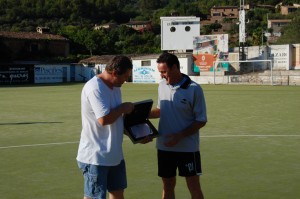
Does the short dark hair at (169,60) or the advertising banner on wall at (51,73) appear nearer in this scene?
the short dark hair at (169,60)

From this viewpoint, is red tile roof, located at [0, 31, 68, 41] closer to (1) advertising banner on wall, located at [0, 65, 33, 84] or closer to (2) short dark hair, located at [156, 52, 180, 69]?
(1) advertising banner on wall, located at [0, 65, 33, 84]

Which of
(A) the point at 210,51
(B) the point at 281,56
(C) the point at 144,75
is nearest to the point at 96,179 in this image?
(A) the point at 210,51

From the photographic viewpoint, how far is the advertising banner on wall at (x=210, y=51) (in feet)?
176

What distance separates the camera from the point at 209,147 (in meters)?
11.7

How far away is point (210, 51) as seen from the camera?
5441 cm

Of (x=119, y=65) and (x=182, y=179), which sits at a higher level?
(x=119, y=65)

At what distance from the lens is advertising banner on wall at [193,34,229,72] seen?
53.5 metres

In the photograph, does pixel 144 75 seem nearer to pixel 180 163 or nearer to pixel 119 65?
pixel 180 163

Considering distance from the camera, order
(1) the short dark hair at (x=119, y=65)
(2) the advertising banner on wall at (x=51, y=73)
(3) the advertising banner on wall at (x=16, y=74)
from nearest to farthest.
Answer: (1) the short dark hair at (x=119, y=65), (3) the advertising banner on wall at (x=16, y=74), (2) the advertising banner on wall at (x=51, y=73)

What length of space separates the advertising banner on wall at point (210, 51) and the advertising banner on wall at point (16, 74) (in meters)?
16.8

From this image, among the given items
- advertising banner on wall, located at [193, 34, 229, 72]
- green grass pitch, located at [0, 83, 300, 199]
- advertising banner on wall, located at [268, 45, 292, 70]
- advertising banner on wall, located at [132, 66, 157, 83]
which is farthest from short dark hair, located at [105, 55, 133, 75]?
advertising banner on wall, located at [132, 66, 157, 83]

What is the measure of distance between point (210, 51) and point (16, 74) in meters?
19.3

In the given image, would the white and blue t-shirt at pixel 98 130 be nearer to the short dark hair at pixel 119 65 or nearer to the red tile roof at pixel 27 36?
Result: the short dark hair at pixel 119 65

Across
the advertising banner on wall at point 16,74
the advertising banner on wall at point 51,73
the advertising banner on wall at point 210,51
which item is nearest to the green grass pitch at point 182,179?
→ the advertising banner on wall at point 210,51
